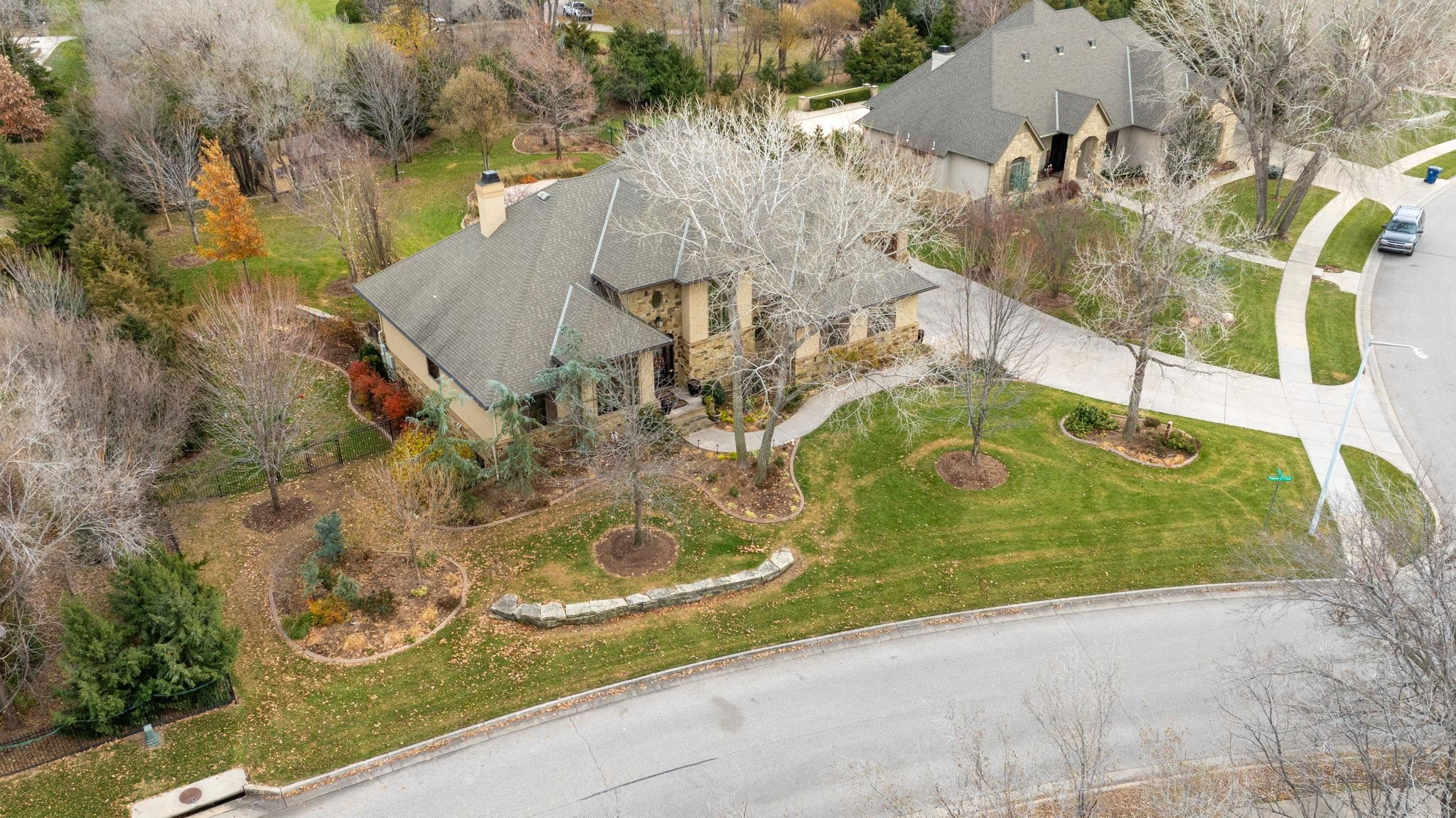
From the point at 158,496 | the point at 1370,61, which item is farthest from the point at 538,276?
Answer: the point at 1370,61

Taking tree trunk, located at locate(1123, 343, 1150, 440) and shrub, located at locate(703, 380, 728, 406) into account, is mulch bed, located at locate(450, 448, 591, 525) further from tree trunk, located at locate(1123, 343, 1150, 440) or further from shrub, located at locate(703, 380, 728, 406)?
tree trunk, located at locate(1123, 343, 1150, 440)

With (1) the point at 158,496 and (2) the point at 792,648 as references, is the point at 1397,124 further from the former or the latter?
(1) the point at 158,496

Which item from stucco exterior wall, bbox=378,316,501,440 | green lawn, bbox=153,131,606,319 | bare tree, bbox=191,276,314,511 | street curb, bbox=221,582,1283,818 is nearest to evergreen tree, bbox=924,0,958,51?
green lawn, bbox=153,131,606,319

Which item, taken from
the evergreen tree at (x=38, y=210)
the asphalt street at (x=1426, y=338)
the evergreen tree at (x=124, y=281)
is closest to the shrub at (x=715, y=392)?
the evergreen tree at (x=124, y=281)

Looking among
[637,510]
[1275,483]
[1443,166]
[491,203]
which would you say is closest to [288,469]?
[491,203]

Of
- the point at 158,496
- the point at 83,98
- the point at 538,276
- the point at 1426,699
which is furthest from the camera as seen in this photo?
the point at 83,98

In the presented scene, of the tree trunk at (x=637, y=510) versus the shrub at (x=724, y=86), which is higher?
the shrub at (x=724, y=86)

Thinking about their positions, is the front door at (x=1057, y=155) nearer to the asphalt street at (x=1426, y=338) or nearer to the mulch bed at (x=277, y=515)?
the asphalt street at (x=1426, y=338)

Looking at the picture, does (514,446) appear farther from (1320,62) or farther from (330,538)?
(1320,62)
